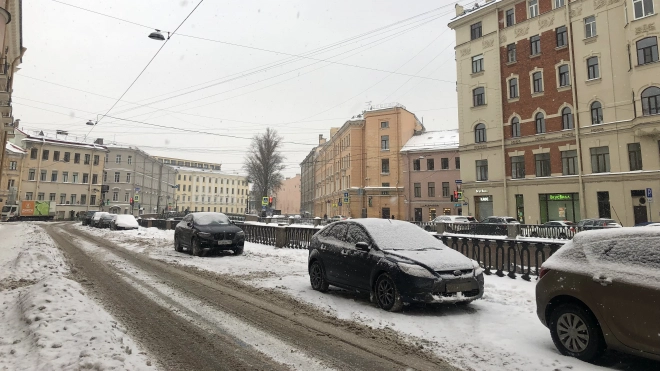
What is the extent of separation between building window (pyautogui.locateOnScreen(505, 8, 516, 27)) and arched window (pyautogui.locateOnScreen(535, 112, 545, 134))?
8.95 meters

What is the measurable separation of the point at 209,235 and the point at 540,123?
29.2 metres

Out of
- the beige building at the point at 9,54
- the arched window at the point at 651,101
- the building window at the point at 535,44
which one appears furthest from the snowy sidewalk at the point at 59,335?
the building window at the point at 535,44

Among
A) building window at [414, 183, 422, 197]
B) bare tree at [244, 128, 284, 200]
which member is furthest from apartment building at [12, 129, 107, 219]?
building window at [414, 183, 422, 197]

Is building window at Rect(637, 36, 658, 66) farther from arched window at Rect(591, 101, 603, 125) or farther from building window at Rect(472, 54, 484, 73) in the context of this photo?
building window at Rect(472, 54, 484, 73)

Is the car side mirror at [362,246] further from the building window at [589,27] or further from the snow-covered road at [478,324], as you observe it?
the building window at [589,27]

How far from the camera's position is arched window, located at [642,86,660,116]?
24688 mm

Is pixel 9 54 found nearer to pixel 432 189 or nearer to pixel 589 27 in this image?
pixel 589 27

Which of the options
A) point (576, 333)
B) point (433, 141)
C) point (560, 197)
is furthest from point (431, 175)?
point (576, 333)

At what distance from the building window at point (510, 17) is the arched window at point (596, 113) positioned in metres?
10.6

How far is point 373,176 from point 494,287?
44294 millimetres

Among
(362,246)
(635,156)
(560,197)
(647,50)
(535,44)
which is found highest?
(535,44)

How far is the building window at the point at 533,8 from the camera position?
31.8m

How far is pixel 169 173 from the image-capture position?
104m

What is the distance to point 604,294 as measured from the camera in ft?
13.3
